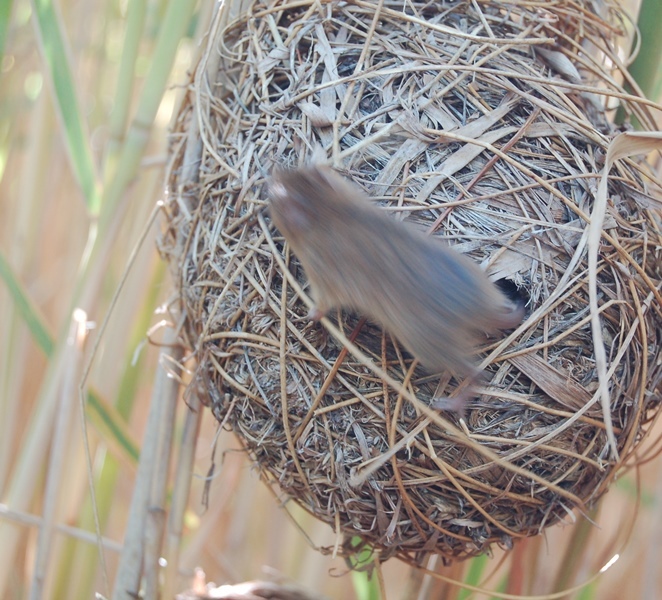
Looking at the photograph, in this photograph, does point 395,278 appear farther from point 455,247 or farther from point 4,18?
point 4,18

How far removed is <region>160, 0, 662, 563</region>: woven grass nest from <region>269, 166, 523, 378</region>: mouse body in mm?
21

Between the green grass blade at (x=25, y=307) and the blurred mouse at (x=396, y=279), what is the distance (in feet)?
1.76

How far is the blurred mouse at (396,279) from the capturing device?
2.33 feet

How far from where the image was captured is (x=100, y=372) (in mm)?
1232

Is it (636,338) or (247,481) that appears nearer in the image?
(636,338)

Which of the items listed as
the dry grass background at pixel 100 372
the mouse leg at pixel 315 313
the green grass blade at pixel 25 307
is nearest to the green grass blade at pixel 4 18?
the dry grass background at pixel 100 372

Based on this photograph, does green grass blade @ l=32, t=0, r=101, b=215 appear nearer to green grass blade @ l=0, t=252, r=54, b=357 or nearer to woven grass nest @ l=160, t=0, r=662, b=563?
green grass blade @ l=0, t=252, r=54, b=357

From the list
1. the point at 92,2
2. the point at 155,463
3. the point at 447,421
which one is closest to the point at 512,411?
the point at 447,421

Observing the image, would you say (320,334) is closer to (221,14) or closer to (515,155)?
(515,155)

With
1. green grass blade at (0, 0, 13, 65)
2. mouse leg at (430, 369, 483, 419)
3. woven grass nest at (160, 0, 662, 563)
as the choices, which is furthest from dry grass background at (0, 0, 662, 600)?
mouse leg at (430, 369, 483, 419)

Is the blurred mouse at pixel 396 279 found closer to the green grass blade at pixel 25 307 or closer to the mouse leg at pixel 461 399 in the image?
the mouse leg at pixel 461 399

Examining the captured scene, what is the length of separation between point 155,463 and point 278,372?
33 cm

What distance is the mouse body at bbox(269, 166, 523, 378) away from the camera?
28.0 inches

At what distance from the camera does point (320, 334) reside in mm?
756
